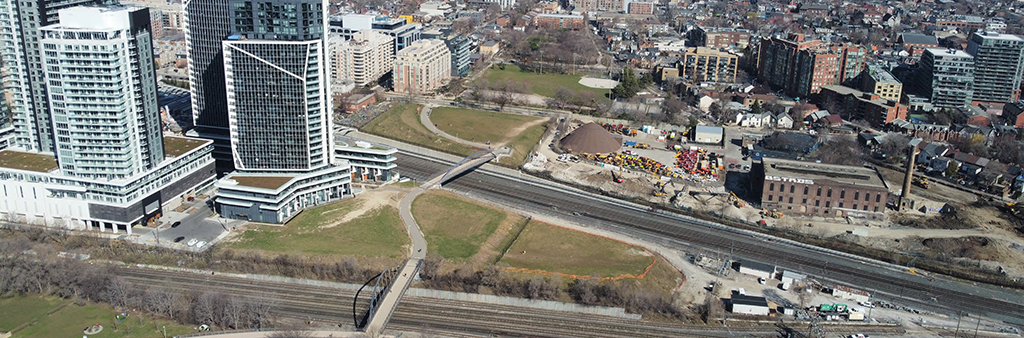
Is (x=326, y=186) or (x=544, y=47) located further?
(x=544, y=47)

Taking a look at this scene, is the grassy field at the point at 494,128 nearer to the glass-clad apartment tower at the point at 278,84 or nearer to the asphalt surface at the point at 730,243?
the asphalt surface at the point at 730,243

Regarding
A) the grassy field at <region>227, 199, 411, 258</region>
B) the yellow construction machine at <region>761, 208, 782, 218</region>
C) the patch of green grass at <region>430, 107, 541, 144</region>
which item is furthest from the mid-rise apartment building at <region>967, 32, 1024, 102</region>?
the grassy field at <region>227, 199, 411, 258</region>

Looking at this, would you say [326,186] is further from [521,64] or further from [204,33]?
[521,64]

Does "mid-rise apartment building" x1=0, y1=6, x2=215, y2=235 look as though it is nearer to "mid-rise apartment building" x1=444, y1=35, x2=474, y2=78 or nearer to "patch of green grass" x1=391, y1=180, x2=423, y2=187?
"patch of green grass" x1=391, y1=180, x2=423, y2=187

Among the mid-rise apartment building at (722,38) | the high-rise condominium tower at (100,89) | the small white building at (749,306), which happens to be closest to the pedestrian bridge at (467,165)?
the high-rise condominium tower at (100,89)

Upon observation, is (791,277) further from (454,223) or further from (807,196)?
(454,223)

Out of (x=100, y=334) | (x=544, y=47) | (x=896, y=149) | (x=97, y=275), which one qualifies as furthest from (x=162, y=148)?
(x=544, y=47)
